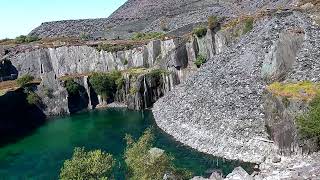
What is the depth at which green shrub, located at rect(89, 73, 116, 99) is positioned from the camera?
106625 mm

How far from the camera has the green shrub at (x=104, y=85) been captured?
350 feet

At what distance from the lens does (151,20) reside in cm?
16825

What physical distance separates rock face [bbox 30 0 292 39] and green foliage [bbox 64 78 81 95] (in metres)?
39.3

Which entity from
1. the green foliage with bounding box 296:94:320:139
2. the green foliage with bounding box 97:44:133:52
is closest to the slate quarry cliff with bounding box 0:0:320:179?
the green foliage with bounding box 97:44:133:52

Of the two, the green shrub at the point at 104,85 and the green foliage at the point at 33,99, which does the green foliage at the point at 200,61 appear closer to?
the green shrub at the point at 104,85

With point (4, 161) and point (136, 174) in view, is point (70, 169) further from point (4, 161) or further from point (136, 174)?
point (4, 161)

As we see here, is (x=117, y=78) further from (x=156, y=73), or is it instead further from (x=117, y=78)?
(x=156, y=73)

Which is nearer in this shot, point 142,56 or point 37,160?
point 37,160

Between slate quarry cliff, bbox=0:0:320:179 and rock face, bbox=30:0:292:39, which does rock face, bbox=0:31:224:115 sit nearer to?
slate quarry cliff, bbox=0:0:320:179

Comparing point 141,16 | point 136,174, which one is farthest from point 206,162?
point 141,16

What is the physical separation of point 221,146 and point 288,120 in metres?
9.78

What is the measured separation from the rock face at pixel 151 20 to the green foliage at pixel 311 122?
80.9 m

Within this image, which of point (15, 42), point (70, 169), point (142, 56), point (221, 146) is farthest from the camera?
point (15, 42)

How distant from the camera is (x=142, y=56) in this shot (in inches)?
4390
